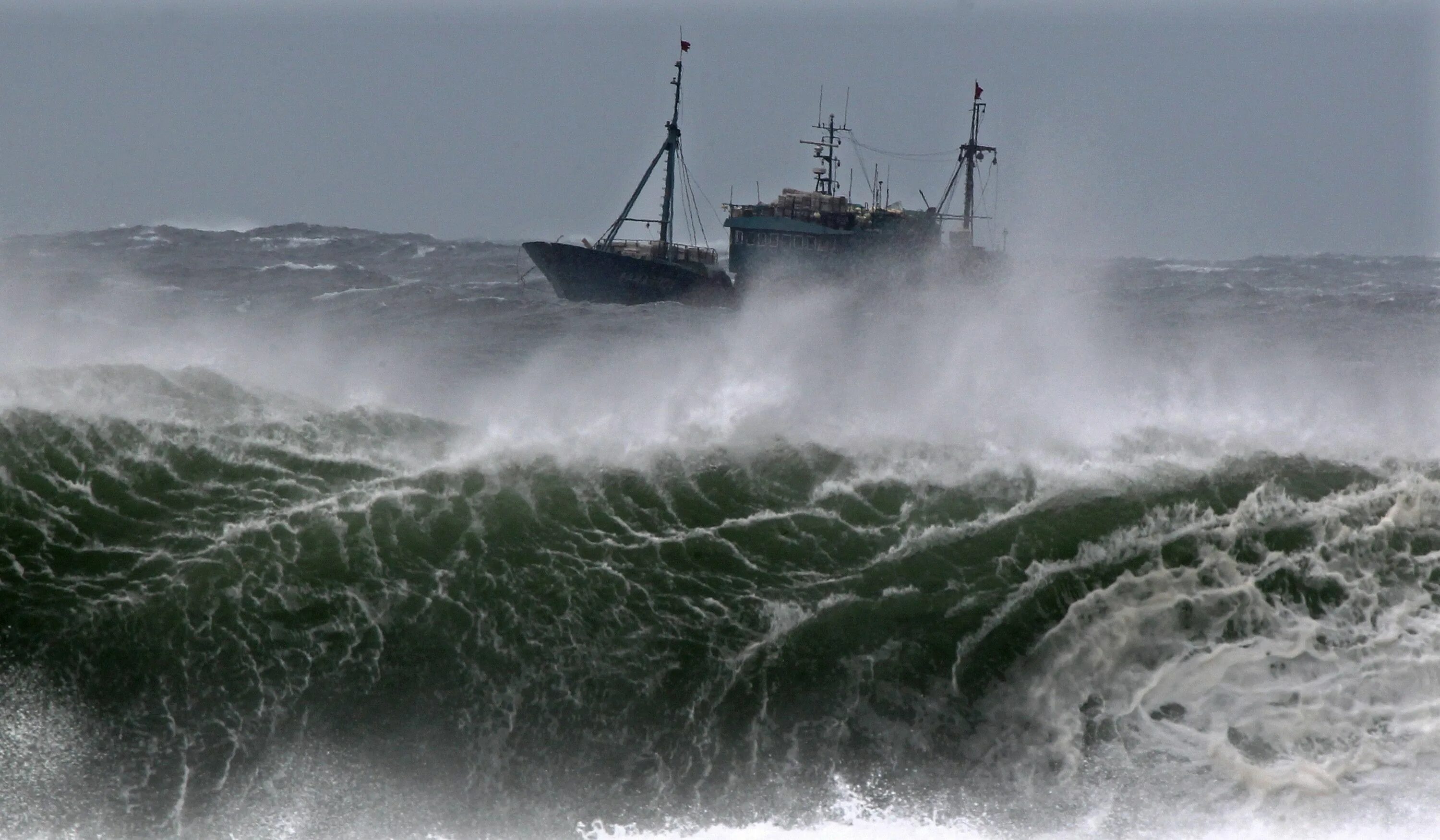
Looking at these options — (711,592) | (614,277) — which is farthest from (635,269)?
(711,592)

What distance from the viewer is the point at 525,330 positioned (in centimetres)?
2781

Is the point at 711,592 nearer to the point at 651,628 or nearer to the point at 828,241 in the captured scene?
A: the point at 651,628

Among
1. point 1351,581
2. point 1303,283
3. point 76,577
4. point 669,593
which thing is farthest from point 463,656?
point 1303,283

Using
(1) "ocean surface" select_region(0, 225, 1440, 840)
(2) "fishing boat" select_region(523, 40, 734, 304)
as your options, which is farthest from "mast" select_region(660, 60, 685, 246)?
(1) "ocean surface" select_region(0, 225, 1440, 840)

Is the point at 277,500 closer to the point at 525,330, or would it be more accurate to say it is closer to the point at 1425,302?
the point at 525,330

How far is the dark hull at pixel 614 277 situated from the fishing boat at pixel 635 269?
2 cm

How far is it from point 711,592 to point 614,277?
93.2ft

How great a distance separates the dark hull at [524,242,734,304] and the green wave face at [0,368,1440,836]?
25.1m

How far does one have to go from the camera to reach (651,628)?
1194 cm

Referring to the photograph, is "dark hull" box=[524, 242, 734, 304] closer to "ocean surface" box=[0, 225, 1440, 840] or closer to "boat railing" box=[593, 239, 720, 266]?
"boat railing" box=[593, 239, 720, 266]

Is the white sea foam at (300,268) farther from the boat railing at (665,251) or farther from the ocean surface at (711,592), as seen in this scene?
the ocean surface at (711,592)

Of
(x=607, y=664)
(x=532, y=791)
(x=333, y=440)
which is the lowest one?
(x=532, y=791)

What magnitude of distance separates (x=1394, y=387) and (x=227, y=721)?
49.8 feet

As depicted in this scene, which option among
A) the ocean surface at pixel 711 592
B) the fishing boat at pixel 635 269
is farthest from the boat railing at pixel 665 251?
the ocean surface at pixel 711 592
